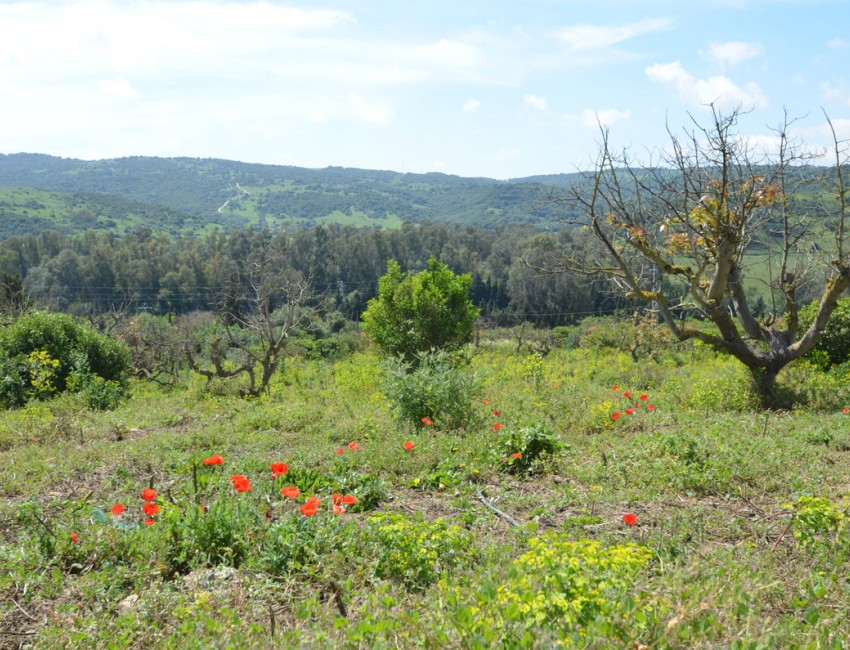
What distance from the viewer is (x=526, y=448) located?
6457 mm

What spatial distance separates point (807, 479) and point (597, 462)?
1866 millimetres

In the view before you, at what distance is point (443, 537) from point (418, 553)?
0.78 ft

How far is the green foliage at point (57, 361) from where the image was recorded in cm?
1349

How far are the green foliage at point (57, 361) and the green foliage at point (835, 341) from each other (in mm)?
14777

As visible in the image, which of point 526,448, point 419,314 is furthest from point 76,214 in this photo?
point 526,448

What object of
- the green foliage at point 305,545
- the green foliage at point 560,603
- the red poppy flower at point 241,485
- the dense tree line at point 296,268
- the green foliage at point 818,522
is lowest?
the dense tree line at point 296,268

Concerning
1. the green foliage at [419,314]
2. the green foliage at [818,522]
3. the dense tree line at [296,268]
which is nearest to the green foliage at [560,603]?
the green foliage at [818,522]

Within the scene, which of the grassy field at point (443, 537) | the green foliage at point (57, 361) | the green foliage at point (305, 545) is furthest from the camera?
the green foliage at point (57, 361)

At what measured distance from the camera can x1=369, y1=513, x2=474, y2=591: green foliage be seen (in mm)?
3688

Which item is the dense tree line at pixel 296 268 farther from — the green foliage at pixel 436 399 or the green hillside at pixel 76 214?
the green foliage at pixel 436 399

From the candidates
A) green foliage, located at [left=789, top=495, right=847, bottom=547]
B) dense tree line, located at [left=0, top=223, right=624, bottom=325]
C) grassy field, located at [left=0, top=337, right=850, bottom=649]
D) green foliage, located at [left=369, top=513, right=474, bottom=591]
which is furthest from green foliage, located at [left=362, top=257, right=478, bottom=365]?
dense tree line, located at [left=0, top=223, right=624, bottom=325]

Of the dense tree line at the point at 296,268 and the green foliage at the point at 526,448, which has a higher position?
the green foliage at the point at 526,448

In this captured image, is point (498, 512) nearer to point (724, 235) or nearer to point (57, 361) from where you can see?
point (724, 235)

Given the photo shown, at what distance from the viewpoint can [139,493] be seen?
5664mm
